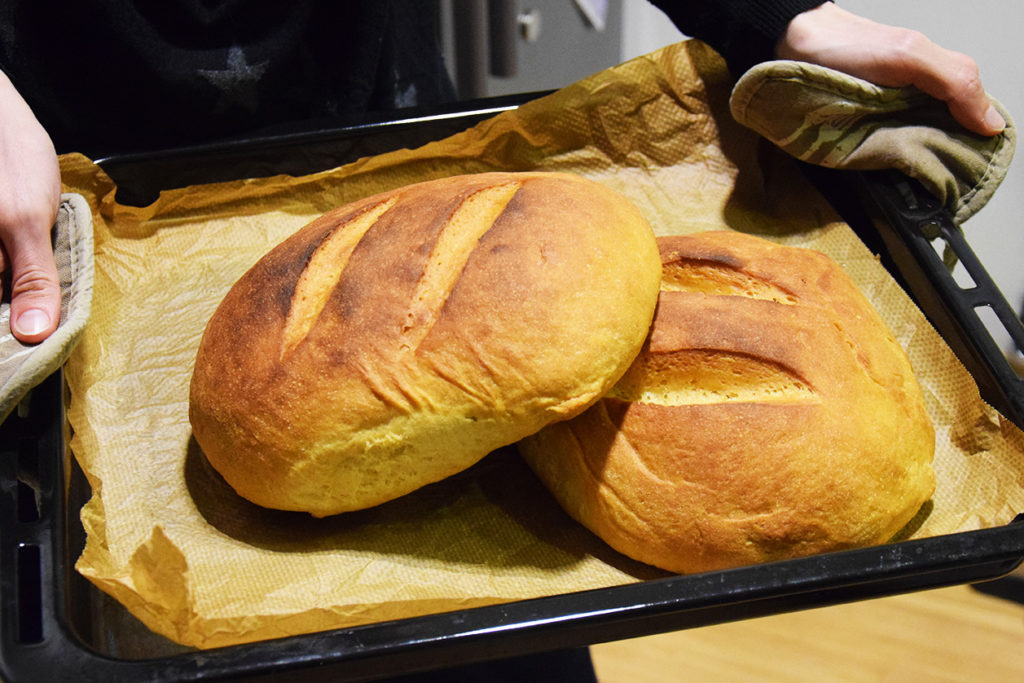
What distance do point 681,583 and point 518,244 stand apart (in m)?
0.37

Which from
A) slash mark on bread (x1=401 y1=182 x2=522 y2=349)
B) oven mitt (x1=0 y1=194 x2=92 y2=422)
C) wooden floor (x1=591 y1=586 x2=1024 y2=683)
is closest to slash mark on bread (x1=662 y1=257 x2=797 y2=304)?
slash mark on bread (x1=401 y1=182 x2=522 y2=349)

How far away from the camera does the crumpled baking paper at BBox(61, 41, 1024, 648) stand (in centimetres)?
85

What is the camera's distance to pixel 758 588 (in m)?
0.75

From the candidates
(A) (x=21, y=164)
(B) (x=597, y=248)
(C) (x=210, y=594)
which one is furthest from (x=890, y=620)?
(A) (x=21, y=164)

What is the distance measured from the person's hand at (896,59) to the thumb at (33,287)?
1043 millimetres

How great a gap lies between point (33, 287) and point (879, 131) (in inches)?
43.7

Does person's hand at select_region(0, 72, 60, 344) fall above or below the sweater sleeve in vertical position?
below

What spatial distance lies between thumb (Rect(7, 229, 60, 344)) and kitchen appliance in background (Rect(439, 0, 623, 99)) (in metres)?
1.32

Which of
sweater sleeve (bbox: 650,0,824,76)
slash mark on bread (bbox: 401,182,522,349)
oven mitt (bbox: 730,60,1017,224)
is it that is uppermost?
sweater sleeve (bbox: 650,0,824,76)

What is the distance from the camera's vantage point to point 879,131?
1.18 m

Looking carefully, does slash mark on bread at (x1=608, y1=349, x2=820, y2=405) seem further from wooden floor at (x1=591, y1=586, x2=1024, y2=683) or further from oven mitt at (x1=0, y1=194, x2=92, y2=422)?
wooden floor at (x1=591, y1=586, x2=1024, y2=683)

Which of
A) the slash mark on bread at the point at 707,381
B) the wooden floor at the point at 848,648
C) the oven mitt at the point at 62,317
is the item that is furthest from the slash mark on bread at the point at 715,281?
the wooden floor at the point at 848,648

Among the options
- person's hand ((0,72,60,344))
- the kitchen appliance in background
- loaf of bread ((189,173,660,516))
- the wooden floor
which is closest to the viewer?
loaf of bread ((189,173,660,516))

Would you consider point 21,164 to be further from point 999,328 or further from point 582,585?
point 999,328
